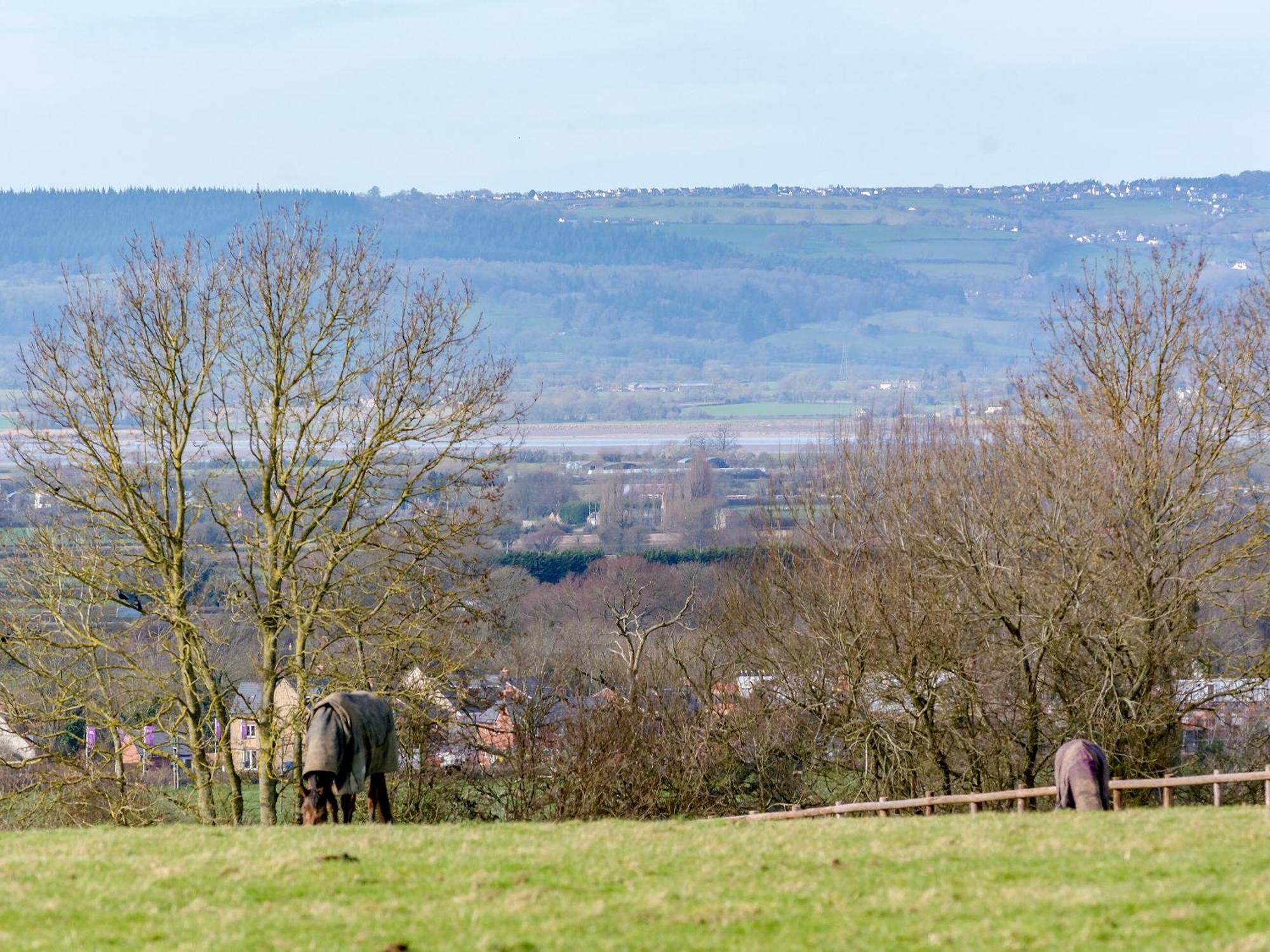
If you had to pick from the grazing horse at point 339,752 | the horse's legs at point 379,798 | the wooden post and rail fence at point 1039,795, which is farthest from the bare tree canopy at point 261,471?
the grazing horse at point 339,752

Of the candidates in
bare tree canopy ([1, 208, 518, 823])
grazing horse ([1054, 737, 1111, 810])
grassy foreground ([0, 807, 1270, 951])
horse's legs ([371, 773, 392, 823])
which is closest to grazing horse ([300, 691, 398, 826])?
horse's legs ([371, 773, 392, 823])

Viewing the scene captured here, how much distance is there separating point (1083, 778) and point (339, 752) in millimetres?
8712

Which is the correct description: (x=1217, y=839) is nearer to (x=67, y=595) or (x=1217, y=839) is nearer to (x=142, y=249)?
(x=67, y=595)

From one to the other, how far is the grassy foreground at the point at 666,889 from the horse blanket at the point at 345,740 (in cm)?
285

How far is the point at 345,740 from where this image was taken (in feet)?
62.6

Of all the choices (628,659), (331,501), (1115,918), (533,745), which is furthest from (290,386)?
(1115,918)

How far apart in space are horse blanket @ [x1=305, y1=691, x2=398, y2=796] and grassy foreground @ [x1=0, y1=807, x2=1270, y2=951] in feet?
9.35

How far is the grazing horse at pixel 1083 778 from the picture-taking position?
60.1 feet

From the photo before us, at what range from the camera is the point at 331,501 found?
1282 inches

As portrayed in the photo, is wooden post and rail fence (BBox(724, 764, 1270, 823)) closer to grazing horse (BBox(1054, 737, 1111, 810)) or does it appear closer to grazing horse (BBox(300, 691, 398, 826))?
grazing horse (BBox(1054, 737, 1111, 810))

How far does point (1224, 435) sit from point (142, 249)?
25.2 m

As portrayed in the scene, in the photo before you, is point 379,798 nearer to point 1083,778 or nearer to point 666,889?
point 1083,778

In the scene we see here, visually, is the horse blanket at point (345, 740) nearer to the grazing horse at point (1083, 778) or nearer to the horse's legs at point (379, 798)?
the horse's legs at point (379, 798)

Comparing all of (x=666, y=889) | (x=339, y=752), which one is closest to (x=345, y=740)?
(x=339, y=752)
